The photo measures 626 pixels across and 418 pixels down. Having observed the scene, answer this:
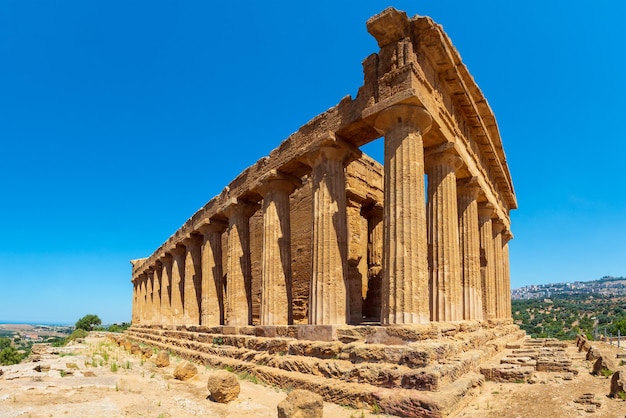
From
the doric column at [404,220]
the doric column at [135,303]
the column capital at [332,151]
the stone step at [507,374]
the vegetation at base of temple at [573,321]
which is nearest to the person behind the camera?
the stone step at [507,374]

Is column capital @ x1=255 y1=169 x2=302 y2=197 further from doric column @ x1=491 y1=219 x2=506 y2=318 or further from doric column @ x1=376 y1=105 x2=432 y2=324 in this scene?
doric column @ x1=491 y1=219 x2=506 y2=318

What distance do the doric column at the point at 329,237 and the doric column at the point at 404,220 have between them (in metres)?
1.74

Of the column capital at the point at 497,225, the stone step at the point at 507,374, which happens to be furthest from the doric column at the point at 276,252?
the column capital at the point at 497,225

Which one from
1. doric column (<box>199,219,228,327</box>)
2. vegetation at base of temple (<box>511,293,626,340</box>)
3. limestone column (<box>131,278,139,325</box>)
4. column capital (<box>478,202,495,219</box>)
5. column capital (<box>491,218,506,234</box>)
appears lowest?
vegetation at base of temple (<box>511,293,626,340</box>)

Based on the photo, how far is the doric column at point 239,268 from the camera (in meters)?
16.1

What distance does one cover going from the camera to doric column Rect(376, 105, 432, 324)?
920 centimetres

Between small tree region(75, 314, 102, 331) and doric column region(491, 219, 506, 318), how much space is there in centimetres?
6566

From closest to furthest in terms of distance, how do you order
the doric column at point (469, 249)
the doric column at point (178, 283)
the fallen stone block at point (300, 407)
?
the fallen stone block at point (300, 407)
the doric column at point (469, 249)
the doric column at point (178, 283)

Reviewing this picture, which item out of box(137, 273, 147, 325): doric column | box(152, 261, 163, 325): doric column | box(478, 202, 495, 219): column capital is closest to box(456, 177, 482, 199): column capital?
box(478, 202, 495, 219): column capital

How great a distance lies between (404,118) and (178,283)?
1856 cm

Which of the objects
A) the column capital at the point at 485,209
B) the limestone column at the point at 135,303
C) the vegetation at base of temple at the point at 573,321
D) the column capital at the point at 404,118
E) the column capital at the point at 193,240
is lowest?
the vegetation at base of temple at the point at 573,321

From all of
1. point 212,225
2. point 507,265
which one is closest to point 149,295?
point 212,225

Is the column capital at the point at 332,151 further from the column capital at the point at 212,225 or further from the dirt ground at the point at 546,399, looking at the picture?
the column capital at the point at 212,225

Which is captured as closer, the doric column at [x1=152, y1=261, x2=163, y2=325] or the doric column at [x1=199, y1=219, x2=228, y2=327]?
the doric column at [x1=199, y1=219, x2=228, y2=327]
